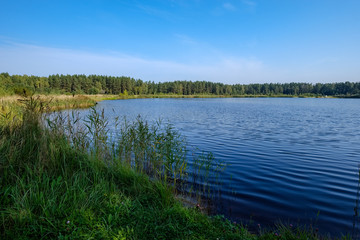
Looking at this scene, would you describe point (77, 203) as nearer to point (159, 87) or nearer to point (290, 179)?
point (290, 179)

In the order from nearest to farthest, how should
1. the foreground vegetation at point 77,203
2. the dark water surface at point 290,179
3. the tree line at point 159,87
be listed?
the foreground vegetation at point 77,203 < the dark water surface at point 290,179 < the tree line at point 159,87

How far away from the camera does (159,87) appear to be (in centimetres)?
14550

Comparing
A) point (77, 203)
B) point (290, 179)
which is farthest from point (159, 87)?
point (77, 203)

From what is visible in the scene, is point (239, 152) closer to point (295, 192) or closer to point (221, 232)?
point (295, 192)

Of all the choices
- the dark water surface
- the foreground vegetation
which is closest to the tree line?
the dark water surface

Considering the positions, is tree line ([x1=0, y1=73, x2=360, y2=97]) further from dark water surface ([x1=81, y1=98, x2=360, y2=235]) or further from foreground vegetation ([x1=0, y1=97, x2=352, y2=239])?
foreground vegetation ([x1=0, y1=97, x2=352, y2=239])

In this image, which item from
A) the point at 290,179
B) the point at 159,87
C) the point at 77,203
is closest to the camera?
the point at 77,203

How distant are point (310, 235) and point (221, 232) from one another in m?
1.72

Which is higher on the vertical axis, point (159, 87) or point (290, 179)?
point (159, 87)

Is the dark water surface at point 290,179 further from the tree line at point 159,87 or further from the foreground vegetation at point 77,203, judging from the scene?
the tree line at point 159,87

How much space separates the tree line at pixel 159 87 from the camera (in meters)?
110

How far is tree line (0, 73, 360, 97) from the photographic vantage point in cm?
11016

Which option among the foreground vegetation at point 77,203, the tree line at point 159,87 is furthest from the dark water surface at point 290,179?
the tree line at point 159,87

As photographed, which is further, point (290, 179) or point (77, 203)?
point (290, 179)
